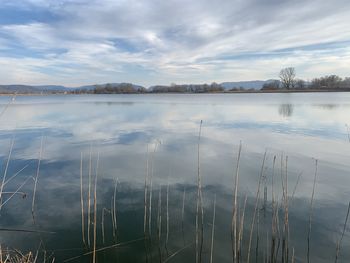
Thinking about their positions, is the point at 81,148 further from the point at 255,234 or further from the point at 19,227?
the point at 255,234

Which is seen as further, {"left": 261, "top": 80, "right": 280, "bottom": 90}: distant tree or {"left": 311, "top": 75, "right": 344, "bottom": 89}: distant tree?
{"left": 261, "top": 80, "right": 280, "bottom": 90}: distant tree

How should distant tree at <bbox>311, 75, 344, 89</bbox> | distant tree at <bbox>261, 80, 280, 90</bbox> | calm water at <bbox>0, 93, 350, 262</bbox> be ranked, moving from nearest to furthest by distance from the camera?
calm water at <bbox>0, 93, 350, 262</bbox>
distant tree at <bbox>311, 75, 344, 89</bbox>
distant tree at <bbox>261, 80, 280, 90</bbox>

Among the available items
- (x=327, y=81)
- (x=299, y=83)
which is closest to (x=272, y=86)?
(x=299, y=83)

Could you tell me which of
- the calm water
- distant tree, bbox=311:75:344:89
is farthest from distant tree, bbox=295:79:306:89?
the calm water

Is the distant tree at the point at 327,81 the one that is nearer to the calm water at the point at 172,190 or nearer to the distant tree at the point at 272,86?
the distant tree at the point at 272,86

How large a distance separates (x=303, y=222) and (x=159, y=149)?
626 cm

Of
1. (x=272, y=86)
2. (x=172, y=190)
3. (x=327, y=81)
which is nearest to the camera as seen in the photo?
(x=172, y=190)

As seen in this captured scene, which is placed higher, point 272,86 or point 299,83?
point 299,83

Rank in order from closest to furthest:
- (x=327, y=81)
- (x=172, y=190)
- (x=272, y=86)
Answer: (x=172, y=190), (x=327, y=81), (x=272, y=86)

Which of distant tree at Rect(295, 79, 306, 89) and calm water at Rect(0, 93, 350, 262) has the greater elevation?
distant tree at Rect(295, 79, 306, 89)

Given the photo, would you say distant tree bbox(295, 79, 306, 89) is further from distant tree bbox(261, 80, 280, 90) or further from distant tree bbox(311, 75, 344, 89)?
distant tree bbox(261, 80, 280, 90)

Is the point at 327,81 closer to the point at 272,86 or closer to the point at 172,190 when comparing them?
the point at 272,86

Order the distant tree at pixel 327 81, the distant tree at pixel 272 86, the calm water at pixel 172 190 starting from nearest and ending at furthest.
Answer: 1. the calm water at pixel 172 190
2. the distant tree at pixel 327 81
3. the distant tree at pixel 272 86

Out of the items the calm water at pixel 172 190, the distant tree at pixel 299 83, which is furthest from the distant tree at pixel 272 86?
the calm water at pixel 172 190
